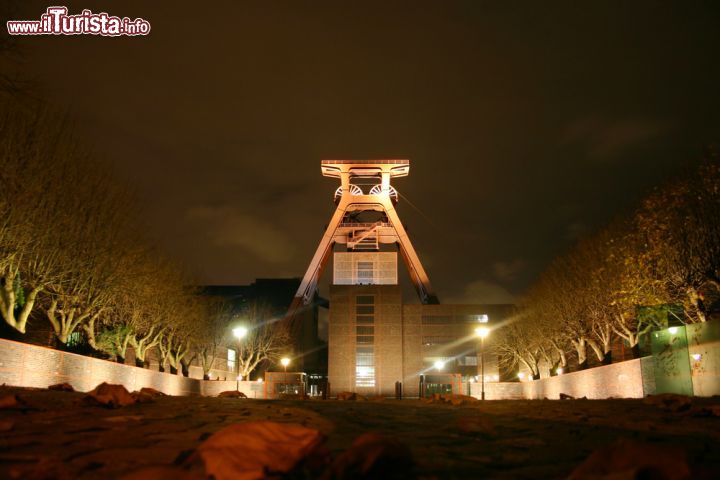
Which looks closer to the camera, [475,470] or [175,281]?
[475,470]

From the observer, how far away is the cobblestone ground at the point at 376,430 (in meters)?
7.59

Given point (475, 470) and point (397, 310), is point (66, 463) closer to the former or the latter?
point (475, 470)

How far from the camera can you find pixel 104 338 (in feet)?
137

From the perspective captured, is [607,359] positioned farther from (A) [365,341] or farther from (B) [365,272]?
(B) [365,272]

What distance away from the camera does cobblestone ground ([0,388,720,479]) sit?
7.59 metres

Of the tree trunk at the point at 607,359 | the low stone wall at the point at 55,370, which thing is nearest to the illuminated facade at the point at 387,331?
the tree trunk at the point at 607,359

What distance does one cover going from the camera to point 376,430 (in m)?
11.6

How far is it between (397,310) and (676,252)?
182ft

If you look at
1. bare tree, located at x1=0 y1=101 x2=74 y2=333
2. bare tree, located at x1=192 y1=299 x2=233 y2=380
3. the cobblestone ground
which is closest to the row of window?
bare tree, located at x1=192 y1=299 x2=233 y2=380

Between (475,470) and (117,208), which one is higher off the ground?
(117,208)

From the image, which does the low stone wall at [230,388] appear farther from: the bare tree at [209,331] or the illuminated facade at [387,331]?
the illuminated facade at [387,331]

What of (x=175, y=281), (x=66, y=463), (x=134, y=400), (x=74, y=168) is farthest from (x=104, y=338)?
(x=66, y=463)

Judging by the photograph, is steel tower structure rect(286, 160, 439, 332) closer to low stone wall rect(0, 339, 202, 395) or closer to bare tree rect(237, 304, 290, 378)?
bare tree rect(237, 304, 290, 378)

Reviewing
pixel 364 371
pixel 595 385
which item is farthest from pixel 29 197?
pixel 364 371
